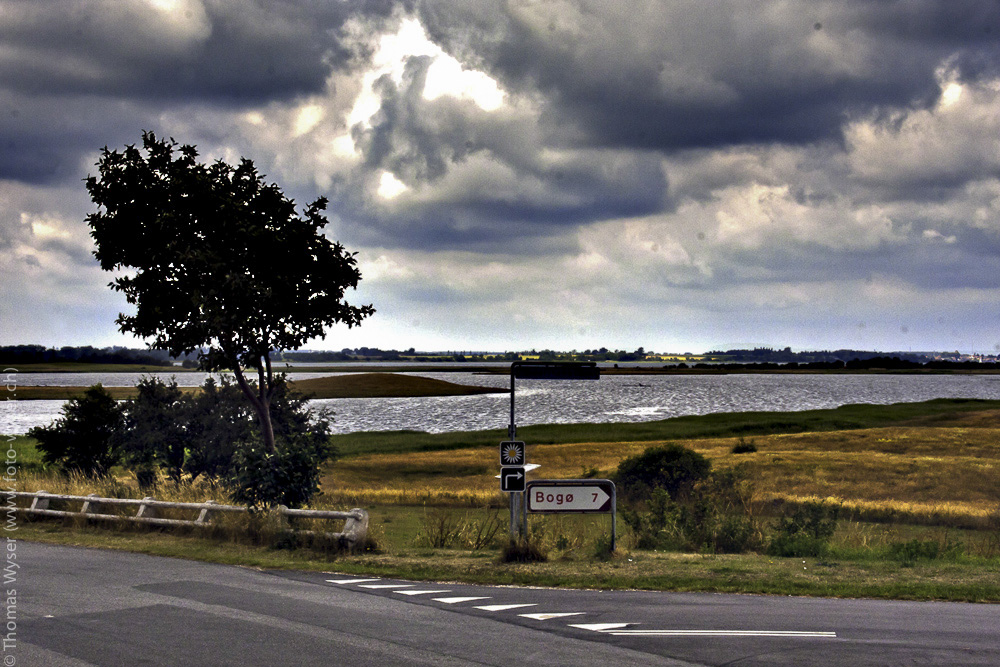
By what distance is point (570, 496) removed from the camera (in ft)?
51.9

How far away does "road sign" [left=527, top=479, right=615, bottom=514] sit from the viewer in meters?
15.7

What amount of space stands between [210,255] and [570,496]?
11.3m

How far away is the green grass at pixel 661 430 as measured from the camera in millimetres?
66750

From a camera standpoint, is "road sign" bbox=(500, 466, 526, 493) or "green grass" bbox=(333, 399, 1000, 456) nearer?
"road sign" bbox=(500, 466, 526, 493)

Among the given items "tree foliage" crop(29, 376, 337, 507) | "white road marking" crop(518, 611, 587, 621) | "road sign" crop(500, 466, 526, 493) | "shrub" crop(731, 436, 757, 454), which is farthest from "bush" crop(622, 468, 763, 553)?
"shrub" crop(731, 436, 757, 454)

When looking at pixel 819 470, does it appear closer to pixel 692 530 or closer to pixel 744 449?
pixel 744 449

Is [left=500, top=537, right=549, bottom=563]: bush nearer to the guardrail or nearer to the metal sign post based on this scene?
the metal sign post

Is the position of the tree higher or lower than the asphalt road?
higher

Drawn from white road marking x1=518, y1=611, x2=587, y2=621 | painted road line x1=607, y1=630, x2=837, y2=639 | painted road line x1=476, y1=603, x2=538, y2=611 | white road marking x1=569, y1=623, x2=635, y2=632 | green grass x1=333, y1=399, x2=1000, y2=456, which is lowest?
green grass x1=333, y1=399, x2=1000, y2=456

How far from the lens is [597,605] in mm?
11367

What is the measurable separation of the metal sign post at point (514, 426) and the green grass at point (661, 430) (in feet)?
151

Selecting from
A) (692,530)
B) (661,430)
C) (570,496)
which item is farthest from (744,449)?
(570,496)

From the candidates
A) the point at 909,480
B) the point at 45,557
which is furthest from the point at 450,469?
the point at 45,557

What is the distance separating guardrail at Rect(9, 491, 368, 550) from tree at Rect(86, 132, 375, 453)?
326cm
